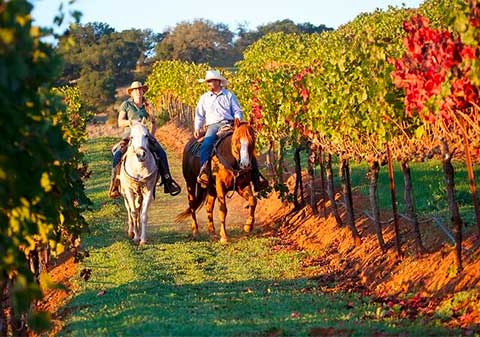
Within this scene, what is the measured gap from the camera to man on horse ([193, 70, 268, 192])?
17.6m

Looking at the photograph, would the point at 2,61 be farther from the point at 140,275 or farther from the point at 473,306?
the point at 140,275

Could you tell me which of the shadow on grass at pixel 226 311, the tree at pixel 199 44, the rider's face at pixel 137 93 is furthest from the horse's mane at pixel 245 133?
the tree at pixel 199 44

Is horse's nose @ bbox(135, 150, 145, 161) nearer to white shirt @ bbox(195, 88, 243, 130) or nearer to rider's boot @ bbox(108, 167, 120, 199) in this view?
rider's boot @ bbox(108, 167, 120, 199)

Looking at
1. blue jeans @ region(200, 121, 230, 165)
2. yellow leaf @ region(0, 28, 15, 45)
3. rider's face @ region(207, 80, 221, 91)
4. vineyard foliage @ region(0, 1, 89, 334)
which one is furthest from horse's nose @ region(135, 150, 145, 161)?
yellow leaf @ region(0, 28, 15, 45)

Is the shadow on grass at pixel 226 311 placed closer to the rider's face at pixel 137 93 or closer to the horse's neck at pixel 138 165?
the horse's neck at pixel 138 165

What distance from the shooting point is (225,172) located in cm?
1742

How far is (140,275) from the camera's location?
1370 cm

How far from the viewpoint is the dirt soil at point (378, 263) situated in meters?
10.6

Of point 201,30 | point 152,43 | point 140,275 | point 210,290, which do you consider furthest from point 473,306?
point 201,30

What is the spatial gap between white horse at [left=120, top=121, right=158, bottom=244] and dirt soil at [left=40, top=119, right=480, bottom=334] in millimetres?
1564

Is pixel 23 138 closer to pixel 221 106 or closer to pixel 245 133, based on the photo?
pixel 245 133

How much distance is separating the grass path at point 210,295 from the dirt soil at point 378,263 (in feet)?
1.15

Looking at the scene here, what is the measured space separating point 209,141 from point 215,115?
0.55 metres

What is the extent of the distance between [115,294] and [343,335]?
4115 mm
